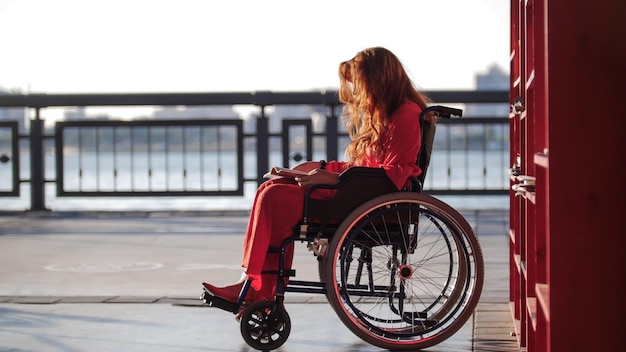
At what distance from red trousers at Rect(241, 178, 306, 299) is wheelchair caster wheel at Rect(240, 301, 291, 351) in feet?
0.38

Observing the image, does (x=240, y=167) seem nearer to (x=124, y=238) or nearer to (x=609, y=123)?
(x=124, y=238)

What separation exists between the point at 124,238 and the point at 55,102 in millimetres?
2892

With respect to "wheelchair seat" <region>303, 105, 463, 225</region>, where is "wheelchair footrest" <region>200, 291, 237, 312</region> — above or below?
below

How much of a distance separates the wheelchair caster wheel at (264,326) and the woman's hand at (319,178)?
0.44 m

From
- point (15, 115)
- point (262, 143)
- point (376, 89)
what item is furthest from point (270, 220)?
point (15, 115)

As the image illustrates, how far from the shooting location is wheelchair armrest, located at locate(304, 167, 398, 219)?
13.5 feet

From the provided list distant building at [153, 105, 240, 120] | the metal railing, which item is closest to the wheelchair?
the metal railing

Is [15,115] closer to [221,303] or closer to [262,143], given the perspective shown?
[262,143]

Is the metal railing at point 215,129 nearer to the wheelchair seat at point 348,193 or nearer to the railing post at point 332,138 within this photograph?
the railing post at point 332,138

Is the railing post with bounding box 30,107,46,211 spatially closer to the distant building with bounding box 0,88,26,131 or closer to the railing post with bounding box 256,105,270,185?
the distant building with bounding box 0,88,26,131

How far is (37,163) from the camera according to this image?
36.8 feet

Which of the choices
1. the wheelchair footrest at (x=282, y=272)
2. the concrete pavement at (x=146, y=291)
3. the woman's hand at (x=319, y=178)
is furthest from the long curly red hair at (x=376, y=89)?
the concrete pavement at (x=146, y=291)

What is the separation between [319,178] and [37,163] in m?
7.57

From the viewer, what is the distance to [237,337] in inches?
178
